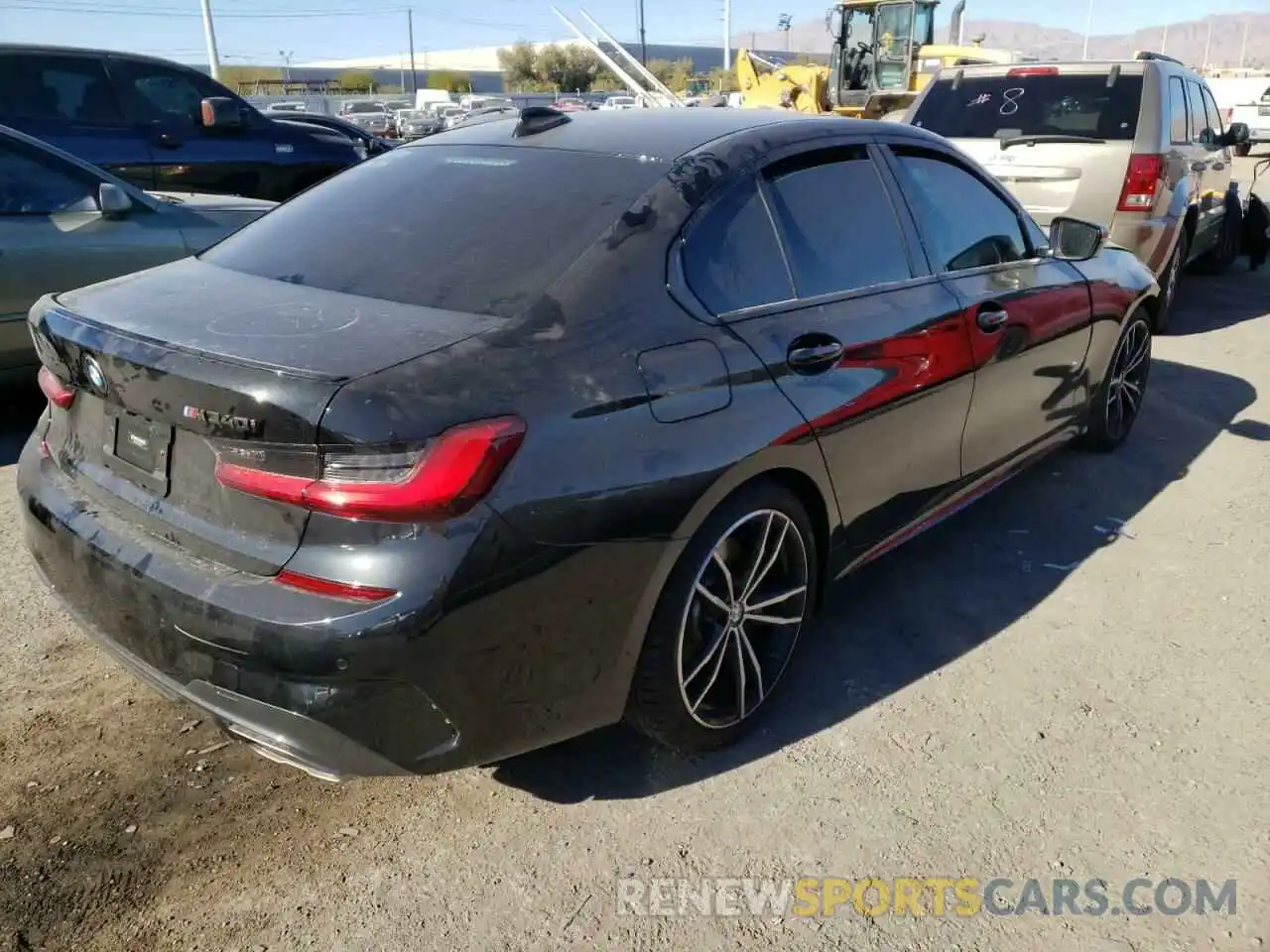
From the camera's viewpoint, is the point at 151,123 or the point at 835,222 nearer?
the point at 835,222

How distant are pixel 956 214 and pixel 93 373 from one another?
284 cm

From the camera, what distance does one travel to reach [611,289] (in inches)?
95.4

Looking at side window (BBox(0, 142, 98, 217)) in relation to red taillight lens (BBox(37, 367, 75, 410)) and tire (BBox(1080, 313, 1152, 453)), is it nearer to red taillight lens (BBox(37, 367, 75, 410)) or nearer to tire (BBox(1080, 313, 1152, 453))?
red taillight lens (BBox(37, 367, 75, 410))

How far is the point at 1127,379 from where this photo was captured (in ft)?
16.8

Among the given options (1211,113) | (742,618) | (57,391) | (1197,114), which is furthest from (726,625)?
(1211,113)

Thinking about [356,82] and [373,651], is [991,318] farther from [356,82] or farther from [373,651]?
[356,82]

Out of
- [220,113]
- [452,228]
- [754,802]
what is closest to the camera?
[754,802]

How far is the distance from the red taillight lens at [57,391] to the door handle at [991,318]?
9.10ft

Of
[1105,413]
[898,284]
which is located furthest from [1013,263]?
[1105,413]

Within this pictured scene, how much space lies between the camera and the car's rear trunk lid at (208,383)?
2.05 meters

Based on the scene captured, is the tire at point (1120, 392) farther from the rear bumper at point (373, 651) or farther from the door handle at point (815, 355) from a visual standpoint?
the rear bumper at point (373, 651)

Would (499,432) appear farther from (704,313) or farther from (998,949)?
(998,949)

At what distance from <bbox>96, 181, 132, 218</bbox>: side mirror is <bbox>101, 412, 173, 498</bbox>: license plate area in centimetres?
329

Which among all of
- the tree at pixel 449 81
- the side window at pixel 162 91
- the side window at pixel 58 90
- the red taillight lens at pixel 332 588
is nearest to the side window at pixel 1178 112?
the red taillight lens at pixel 332 588
